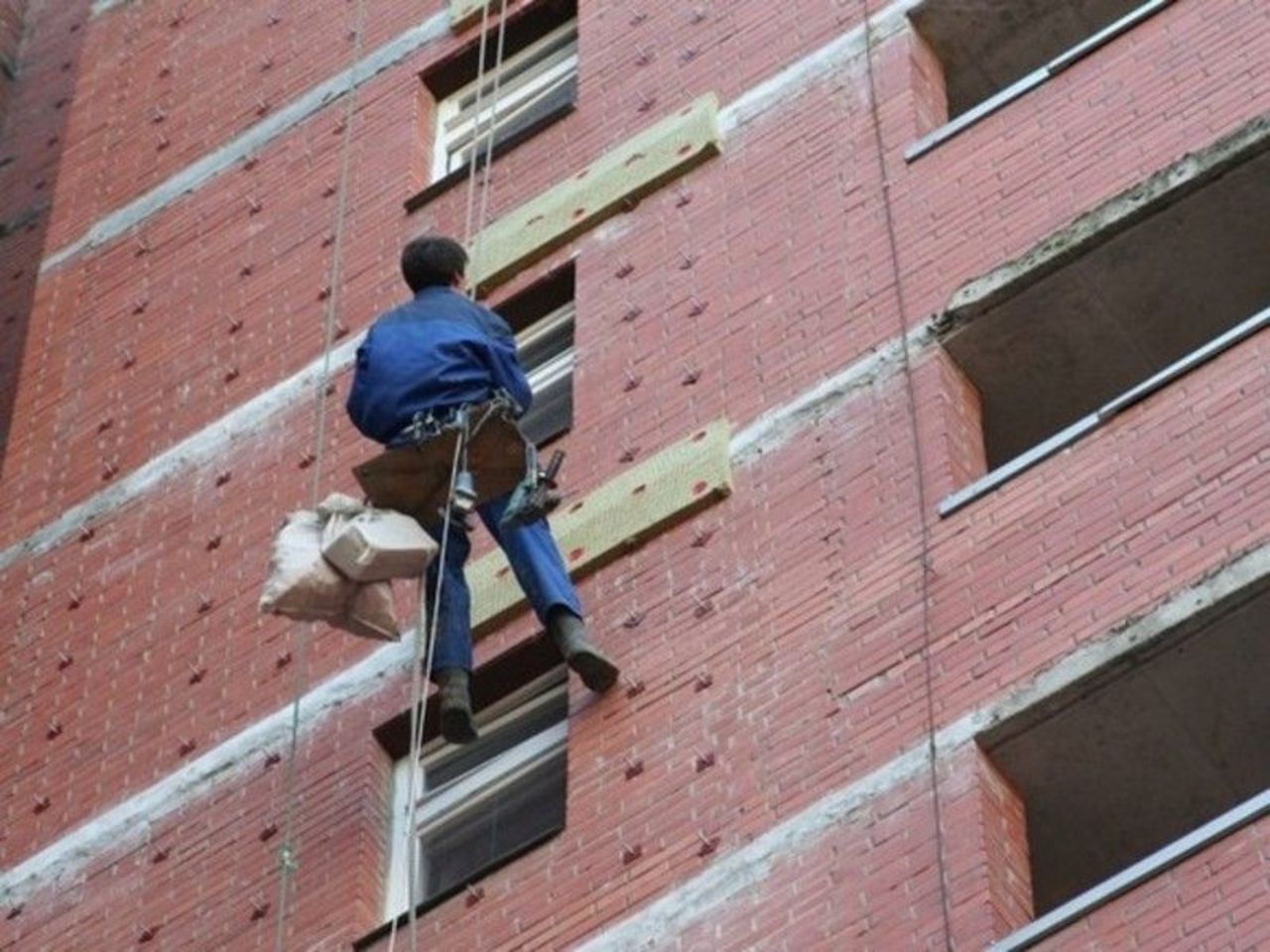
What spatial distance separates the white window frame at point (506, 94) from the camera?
22.8 meters

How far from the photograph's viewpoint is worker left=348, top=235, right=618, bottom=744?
17.3 m

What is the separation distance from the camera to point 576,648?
17.6m

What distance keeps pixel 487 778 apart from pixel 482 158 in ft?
16.2

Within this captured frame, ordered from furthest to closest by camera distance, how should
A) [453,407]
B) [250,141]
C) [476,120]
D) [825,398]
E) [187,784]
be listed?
1. [250,141]
2. [476,120]
3. [187,784]
4. [825,398]
5. [453,407]

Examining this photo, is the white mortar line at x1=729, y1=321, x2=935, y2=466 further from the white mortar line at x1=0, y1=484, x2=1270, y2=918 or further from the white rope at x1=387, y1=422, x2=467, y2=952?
the white mortar line at x1=0, y1=484, x2=1270, y2=918

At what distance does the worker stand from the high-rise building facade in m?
0.50

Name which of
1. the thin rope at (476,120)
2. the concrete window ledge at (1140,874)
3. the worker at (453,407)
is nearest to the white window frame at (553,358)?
the thin rope at (476,120)

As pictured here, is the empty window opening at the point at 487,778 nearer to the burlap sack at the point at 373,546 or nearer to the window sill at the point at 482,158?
the burlap sack at the point at 373,546

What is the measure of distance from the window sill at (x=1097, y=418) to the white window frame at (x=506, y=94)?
5.81 metres

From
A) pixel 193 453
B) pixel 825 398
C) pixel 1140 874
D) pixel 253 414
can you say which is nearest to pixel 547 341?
pixel 253 414

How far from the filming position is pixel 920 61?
20453 mm

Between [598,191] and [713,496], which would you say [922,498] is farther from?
[598,191]

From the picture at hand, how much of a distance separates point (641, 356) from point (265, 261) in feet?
11.5

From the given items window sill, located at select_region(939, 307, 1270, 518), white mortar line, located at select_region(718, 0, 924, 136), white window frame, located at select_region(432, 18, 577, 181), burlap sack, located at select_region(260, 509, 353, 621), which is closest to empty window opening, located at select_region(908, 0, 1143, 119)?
white mortar line, located at select_region(718, 0, 924, 136)
